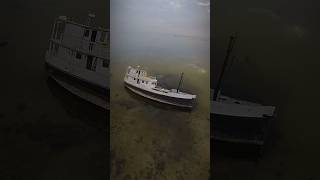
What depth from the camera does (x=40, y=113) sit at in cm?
230

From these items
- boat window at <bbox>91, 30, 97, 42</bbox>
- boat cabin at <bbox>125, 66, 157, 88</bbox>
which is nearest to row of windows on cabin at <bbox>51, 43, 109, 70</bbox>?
boat window at <bbox>91, 30, 97, 42</bbox>

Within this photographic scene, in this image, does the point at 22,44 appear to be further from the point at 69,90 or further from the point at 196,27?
the point at 196,27

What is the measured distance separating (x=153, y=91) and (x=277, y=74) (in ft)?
2.90

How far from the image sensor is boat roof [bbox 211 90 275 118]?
7.83 feet

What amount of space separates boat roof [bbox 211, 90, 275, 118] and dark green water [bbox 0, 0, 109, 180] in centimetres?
68

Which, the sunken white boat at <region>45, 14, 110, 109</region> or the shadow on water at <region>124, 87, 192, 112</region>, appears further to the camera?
the sunken white boat at <region>45, 14, 110, 109</region>

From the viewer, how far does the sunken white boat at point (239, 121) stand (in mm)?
2367

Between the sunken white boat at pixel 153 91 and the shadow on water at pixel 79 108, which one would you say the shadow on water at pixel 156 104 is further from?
the shadow on water at pixel 79 108

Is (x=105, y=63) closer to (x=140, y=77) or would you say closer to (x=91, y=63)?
(x=91, y=63)

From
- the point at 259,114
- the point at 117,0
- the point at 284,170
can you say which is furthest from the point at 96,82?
the point at 284,170

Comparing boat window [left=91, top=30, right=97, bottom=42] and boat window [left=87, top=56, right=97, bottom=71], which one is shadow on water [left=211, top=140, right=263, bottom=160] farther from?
boat window [left=91, top=30, right=97, bottom=42]

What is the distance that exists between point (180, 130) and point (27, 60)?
3.34 feet

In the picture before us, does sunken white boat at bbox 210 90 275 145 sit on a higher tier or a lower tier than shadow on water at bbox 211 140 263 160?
higher

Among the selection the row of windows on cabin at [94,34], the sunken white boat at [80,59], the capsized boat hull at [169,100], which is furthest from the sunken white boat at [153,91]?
the row of windows on cabin at [94,34]
